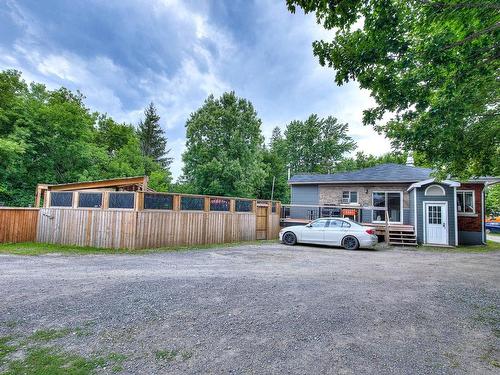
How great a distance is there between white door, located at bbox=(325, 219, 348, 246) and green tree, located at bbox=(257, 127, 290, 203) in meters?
21.5

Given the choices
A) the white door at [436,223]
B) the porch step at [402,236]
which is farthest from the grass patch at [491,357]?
the white door at [436,223]

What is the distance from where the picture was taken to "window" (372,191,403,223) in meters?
15.3

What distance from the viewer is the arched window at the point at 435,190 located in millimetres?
12595

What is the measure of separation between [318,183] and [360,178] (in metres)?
2.74

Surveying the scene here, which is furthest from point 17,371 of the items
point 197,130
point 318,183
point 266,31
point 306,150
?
point 306,150

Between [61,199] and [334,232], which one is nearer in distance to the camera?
[61,199]

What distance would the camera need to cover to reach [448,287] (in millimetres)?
5137

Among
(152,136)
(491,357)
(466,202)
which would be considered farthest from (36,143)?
(466,202)

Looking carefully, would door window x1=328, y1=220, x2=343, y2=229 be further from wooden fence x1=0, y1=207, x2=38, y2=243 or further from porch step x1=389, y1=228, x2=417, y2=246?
wooden fence x1=0, y1=207, x2=38, y2=243

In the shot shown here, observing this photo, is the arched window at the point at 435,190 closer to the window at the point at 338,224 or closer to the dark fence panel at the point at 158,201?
the window at the point at 338,224

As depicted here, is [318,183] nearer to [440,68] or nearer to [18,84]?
[440,68]

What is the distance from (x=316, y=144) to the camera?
1574 inches

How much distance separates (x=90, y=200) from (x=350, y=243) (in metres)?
11.1

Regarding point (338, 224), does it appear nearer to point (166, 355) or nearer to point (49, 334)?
point (166, 355)
